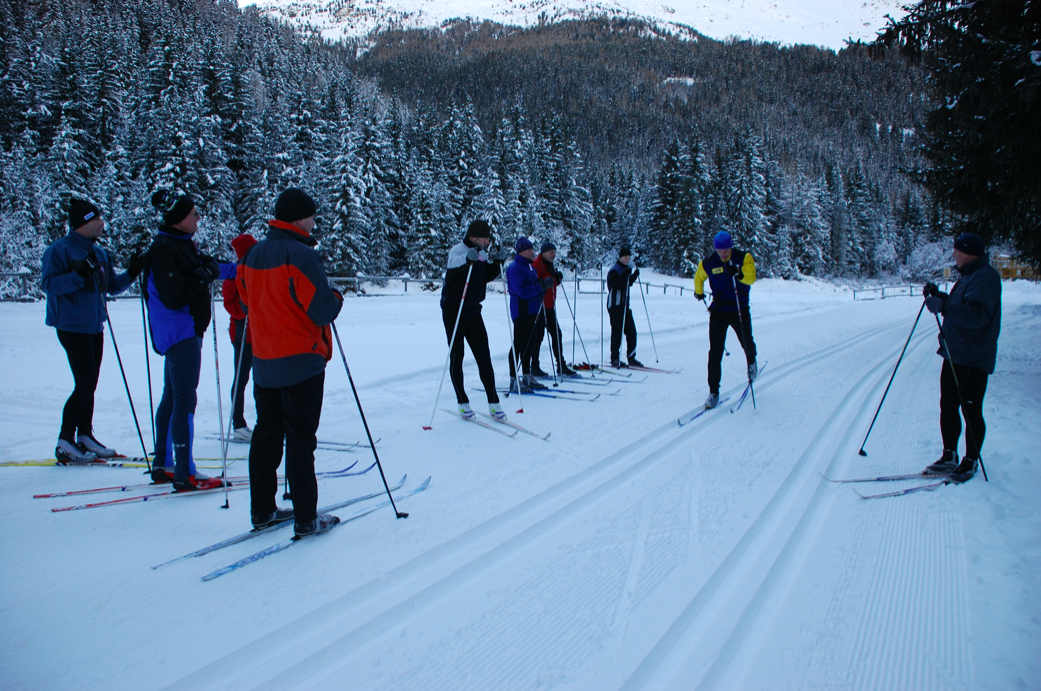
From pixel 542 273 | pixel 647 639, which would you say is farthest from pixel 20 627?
pixel 542 273

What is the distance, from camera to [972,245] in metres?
3.98

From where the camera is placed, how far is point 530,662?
228cm

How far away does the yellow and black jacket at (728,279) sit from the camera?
6508mm

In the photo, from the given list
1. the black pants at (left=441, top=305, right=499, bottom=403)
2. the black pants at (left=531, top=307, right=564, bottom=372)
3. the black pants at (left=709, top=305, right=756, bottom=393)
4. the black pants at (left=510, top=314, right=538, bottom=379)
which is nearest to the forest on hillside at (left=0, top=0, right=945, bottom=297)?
the black pants at (left=709, top=305, right=756, bottom=393)

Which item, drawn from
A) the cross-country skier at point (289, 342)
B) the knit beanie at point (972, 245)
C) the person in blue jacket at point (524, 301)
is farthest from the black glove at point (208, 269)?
→ the knit beanie at point (972, 245)

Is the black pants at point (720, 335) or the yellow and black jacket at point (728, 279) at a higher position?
the yellow and black jacket at point (728, 279)

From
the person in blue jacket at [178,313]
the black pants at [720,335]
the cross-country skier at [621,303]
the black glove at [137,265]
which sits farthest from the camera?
the cross-country skier at [621,303]

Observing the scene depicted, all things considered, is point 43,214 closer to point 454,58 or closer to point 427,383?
point 427,383

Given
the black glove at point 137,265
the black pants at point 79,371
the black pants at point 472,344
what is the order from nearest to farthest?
the black glove at point 137,265, the black pants at point 79,371, the black pants at point 472,344

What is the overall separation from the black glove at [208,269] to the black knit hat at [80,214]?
1181 mm

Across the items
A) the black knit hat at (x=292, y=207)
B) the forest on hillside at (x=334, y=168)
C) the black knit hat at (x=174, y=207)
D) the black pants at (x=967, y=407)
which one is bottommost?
the black pants at (x=967, y=407)

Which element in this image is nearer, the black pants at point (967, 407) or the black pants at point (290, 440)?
the black pants at point (290, 440)

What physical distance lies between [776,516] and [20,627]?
4.15 meters

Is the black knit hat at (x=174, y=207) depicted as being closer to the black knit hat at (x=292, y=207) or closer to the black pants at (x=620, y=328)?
the black knit hat at (x=292, y=207)
